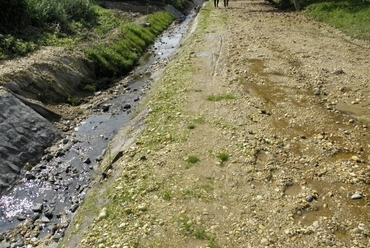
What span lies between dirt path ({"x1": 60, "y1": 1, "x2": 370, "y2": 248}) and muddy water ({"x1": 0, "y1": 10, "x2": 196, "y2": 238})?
1.41 metres

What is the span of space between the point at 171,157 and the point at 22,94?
11100mm

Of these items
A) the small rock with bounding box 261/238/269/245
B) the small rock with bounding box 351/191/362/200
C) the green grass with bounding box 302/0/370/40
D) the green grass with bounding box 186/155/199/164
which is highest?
the green grass with bounding box 302/0/370/40

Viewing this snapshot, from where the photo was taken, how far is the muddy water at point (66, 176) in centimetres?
1520

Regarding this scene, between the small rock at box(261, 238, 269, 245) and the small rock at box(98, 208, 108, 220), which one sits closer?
the small rock at box(261, 238, 269, 245)

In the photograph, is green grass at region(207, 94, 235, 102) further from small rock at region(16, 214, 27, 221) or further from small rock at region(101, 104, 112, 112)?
small rock at region(16, 214, 27, 221)

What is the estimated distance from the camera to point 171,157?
1642cm

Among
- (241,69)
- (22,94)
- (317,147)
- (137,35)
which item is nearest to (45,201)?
(22,94)

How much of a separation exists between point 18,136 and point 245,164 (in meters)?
11.3

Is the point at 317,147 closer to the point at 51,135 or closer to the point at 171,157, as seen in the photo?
the point at 171,157

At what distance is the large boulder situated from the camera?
697 inches

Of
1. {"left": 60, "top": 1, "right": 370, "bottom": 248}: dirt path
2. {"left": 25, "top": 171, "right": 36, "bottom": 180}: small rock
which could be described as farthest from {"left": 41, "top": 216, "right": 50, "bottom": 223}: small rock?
{"left": 25, "top": 171, "right": 36, "bottom": 180}: small rock

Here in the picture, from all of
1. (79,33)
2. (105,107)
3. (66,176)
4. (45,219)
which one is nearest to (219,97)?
(105,107)

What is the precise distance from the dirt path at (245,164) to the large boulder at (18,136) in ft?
15.4

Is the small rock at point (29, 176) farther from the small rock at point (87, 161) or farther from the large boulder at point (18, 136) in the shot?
the small rock at point (87, 161)
